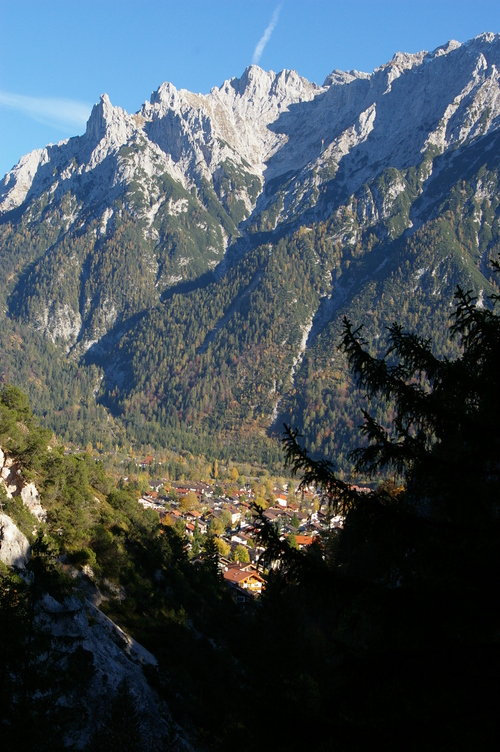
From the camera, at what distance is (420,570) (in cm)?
791

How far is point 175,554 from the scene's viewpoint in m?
48.2

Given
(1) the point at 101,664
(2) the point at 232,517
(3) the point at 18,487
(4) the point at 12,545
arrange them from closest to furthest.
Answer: (1) the point at 101,664 < (4) the point at 12,545 < (3) the point at 18,487 < (2) the point at 232,517

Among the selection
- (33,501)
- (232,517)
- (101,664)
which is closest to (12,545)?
(101,664)

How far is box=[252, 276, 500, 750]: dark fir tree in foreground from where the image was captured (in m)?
7.09

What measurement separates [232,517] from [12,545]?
96954 millimetres

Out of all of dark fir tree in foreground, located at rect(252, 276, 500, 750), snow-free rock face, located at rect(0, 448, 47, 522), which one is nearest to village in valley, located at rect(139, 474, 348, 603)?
snow-free rock face, located at rect(0, 448, 47, 522)

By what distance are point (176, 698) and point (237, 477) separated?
144 metres

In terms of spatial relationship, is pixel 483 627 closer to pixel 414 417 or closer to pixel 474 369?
pixel 414 417

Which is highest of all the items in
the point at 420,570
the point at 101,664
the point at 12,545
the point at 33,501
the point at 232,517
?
the point at 420,570

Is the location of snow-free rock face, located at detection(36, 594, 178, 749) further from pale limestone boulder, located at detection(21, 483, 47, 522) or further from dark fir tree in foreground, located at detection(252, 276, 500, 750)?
dark fir tree in foreground, located at detection(252, 276, 500, 750)

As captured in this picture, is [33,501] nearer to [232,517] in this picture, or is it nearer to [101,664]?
[101,664]

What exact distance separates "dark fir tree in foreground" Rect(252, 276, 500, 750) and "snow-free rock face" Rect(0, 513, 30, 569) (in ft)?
61.5

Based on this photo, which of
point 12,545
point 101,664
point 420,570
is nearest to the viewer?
point 420,570

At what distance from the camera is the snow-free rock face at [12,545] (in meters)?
23.2
